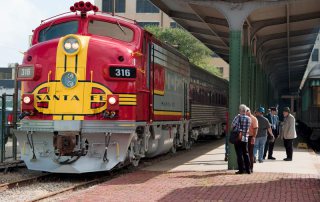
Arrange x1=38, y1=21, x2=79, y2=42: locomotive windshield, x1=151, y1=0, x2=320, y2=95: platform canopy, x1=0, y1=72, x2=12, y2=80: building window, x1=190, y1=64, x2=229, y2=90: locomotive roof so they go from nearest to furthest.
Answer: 1. x1=38, y1=21, x2=79, y2=42: locomotive windshield
2. x1=151, y1=0, x2=320, y2=95: platform canopy
3. x1=190, y1=64, x2=229, y2=90: locomotive roof
4. x1=0, y1=72, x2=12, y2=80: building window

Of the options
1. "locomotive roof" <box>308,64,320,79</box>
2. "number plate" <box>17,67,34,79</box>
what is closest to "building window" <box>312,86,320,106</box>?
"locomotive roof" <box>308,64,320,79</box>

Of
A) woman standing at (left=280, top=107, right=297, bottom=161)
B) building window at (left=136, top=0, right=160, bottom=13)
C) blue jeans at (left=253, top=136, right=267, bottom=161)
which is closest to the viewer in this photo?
blue jeans at (left=253, top=136, right=267, bottom=161)

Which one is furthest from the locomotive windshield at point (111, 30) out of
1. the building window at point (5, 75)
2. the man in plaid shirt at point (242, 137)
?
the building window at point (5, 75)

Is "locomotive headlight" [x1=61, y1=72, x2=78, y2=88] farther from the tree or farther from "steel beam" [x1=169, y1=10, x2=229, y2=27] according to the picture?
the tree

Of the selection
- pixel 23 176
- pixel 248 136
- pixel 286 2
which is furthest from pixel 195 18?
pixel 23 176

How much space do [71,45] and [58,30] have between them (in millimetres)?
1101

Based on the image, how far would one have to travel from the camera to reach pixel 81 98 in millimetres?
10711

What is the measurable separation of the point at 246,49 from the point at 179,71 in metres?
2.79

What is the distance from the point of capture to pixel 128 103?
1098 cm

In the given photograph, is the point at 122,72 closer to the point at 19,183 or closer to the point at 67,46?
the point at 67,46

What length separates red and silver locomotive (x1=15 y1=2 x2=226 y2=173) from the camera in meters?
10.7

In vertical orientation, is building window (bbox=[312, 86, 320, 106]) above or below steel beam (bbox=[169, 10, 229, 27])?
below

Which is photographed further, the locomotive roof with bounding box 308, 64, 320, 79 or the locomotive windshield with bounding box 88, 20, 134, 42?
the locomotive roof with bounding box 308, 64, 320, 79

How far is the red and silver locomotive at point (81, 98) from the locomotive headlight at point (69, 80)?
0.02m
